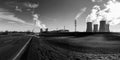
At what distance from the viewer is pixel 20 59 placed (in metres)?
7.91

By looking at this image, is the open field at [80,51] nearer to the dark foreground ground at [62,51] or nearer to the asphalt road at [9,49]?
the dark foreground ground at [62,51]

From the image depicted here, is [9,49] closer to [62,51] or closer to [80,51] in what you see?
[62,51]

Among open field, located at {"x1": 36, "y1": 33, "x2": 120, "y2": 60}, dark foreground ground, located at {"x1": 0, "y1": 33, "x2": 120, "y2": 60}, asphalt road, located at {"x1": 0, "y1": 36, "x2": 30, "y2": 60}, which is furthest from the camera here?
open field, located at {"x1": 36, "y1": 33, "x2": 120, "y2": 60}

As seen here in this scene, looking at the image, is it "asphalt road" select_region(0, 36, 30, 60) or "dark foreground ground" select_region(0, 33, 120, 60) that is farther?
"dark foreground ground" select_region(0, 33, 120, 60)

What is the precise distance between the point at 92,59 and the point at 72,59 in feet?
7.02

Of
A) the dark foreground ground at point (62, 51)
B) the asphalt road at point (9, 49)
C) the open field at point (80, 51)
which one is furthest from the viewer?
the open field at point (80, 51)

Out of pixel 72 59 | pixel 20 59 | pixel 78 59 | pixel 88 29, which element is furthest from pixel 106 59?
pixel 88 29

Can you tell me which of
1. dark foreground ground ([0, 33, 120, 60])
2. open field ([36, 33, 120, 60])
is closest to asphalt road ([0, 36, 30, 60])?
dark foreground ground ([0, 33, 120, 60])

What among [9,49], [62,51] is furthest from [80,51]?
[9,49]

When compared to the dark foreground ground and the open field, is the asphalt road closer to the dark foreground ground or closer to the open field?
the dark foreground ground

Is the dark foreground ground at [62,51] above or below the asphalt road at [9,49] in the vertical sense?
below

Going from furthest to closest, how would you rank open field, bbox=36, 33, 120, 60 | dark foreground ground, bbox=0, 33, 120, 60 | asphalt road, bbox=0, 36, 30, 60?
1. open field, bbox=36, 33, 120, 60
2. dark foreground ground, bbox=0, 33, 120, 60
3. asphalt road, bbox=0, 36, 30, 60

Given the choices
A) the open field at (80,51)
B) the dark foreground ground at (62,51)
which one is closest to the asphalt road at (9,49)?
the dark foreground ground at (62,51)

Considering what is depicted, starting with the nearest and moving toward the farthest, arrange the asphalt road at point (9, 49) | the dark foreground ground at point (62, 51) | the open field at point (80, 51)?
1. the asphalt road at point (9, 49)
2. the dark foreground ground at point (62, 51)
3. the open field at point (80, 51)
